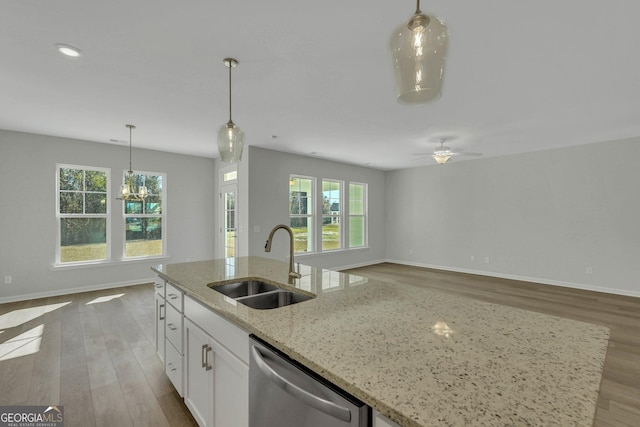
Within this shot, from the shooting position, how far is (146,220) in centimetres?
572

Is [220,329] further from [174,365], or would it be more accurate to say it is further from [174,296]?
[174,365]

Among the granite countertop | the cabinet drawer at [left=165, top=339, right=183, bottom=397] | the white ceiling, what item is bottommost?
the cabinet drawer at [left=165, top=339, right=183, bottom=397]

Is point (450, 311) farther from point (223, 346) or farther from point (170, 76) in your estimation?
point (170, 76)

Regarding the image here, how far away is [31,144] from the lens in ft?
15.0

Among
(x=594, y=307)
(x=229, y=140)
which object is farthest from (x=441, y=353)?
(x=594, y=307)

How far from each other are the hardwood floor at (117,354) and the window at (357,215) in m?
2.95

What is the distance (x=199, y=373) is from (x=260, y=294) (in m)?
0.56

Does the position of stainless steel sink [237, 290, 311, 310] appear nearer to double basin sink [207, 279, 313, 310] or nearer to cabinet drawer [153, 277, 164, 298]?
double basin sink [207, 279, 313, 310]

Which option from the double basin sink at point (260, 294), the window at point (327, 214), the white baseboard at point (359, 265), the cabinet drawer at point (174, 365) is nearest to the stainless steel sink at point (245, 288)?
the double basin sink at point (260, 294)

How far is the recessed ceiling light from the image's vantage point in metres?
2.18

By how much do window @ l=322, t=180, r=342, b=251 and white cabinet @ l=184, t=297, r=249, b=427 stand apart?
5116 mm

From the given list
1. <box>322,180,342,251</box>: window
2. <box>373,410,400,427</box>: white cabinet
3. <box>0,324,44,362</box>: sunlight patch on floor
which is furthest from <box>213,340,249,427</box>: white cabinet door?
<box>322,180,342,251</box>: window

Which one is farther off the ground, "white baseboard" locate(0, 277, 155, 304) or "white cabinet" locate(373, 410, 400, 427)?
"white cabinet" locate(373, 410, 400, 427)

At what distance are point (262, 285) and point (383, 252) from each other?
21.6ft
